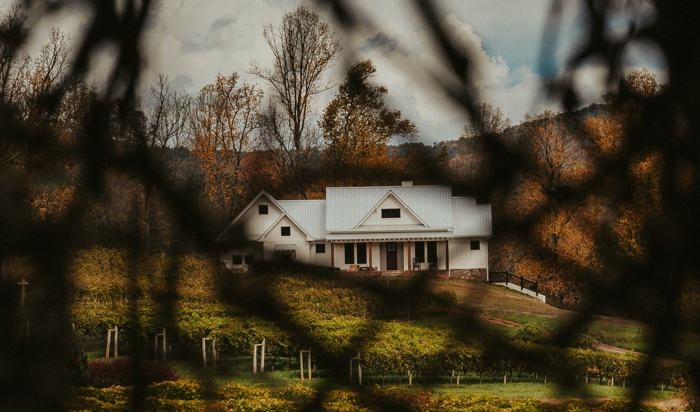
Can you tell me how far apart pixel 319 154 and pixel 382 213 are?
0.04 metres

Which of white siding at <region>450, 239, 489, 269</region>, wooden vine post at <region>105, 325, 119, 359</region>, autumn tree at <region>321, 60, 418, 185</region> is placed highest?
autumn tree at <region>321, 60, 418, 185</region>

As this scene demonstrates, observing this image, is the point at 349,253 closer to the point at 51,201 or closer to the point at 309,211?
the point at 309,211

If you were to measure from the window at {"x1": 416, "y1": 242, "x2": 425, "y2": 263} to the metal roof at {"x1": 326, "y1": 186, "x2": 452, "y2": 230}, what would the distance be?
2cm

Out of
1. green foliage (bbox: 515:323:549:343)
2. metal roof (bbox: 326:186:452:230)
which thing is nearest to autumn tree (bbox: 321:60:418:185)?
metal roof (bbox: 326:186:452:230)

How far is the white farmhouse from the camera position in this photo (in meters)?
0.27

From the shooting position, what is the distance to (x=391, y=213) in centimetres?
26

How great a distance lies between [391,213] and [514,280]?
0.08m

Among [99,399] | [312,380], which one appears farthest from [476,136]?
[99,399]

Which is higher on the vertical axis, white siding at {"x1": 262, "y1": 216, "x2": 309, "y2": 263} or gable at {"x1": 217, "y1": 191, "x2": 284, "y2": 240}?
gable at {"x1": 217, "y1": 191, "x2": 284, "y2": 240}

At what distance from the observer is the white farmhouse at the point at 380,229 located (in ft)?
0.88

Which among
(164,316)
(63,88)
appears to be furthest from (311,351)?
(63,88)

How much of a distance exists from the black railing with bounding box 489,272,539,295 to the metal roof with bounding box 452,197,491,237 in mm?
21

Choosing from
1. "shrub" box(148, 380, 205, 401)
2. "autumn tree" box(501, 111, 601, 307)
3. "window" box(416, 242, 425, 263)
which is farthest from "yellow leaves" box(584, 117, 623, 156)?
"shrub" box(148, 380, 205, 401)

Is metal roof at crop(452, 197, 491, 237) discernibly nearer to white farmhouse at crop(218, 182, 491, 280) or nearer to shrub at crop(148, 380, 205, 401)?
white farmhouse at crop(218, 182, 491, 280)
